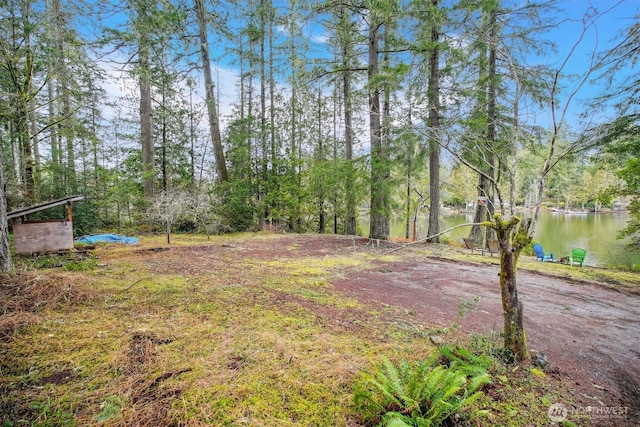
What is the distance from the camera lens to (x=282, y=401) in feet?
4.93

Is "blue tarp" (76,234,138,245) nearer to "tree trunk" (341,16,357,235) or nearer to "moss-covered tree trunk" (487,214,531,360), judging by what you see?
"tree trunk" (341,16,357,235)

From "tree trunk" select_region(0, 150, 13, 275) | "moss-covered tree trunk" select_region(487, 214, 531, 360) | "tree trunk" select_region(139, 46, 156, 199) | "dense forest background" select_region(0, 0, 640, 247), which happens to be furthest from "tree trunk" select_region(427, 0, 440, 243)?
"tree trunk" select_region(139, 46, 156, 199)

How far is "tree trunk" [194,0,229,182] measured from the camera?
9.80 meters

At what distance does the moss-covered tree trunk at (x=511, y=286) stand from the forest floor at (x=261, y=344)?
155 millimetres

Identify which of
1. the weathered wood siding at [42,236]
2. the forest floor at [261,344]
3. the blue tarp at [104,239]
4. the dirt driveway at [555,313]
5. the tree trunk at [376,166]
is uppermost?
the tree trunk at [376,166]

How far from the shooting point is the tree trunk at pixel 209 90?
9.80m

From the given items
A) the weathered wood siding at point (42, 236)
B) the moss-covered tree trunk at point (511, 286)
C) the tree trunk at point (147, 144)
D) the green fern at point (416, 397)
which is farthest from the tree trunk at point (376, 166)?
the tree trunk at point (147, 144)

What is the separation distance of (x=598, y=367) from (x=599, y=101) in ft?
18.6

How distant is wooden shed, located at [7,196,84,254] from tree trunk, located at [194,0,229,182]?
6.56 m

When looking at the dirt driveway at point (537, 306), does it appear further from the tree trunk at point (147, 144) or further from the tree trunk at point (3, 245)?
the tree trunk at point (147, 144)

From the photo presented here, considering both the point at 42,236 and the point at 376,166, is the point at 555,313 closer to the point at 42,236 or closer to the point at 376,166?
the point at 376,166

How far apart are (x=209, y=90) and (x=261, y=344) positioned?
11.4m

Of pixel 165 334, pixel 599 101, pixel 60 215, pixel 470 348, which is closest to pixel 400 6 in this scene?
pixel 599 101

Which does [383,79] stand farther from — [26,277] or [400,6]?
[26,277]
